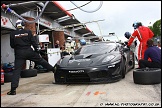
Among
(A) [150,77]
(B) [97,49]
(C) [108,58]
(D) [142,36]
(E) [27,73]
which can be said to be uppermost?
(D) [142,36]

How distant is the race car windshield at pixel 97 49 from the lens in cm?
645

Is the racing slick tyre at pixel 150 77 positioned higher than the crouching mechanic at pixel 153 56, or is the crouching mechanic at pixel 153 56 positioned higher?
the crouching mechanic at pixel 153 56

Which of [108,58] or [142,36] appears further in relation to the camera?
[142,36]

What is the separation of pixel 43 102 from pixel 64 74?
184 cm

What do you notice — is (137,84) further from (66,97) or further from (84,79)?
(66,97)

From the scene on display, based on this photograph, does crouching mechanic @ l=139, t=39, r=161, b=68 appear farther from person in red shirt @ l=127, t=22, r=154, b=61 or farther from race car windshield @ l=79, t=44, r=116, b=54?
person in red shirt @ l=127, t=22, r=154, b=61

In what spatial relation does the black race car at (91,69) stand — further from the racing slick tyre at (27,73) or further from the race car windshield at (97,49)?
the racing slick tyre at (27,73)

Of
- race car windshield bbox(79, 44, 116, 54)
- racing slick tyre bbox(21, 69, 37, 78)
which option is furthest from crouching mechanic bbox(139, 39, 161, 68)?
racing slick tyre bbox(21, 69, 37, 78)

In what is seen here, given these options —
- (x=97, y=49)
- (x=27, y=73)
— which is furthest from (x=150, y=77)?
(x=27, y=73)

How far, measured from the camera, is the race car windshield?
645cm

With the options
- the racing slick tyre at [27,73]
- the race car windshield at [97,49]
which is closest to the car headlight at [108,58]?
the race car windshield at [97,49]

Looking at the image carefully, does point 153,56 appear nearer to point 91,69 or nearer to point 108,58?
point 108,58

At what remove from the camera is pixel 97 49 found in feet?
21.8

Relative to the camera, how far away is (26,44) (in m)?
4.91
